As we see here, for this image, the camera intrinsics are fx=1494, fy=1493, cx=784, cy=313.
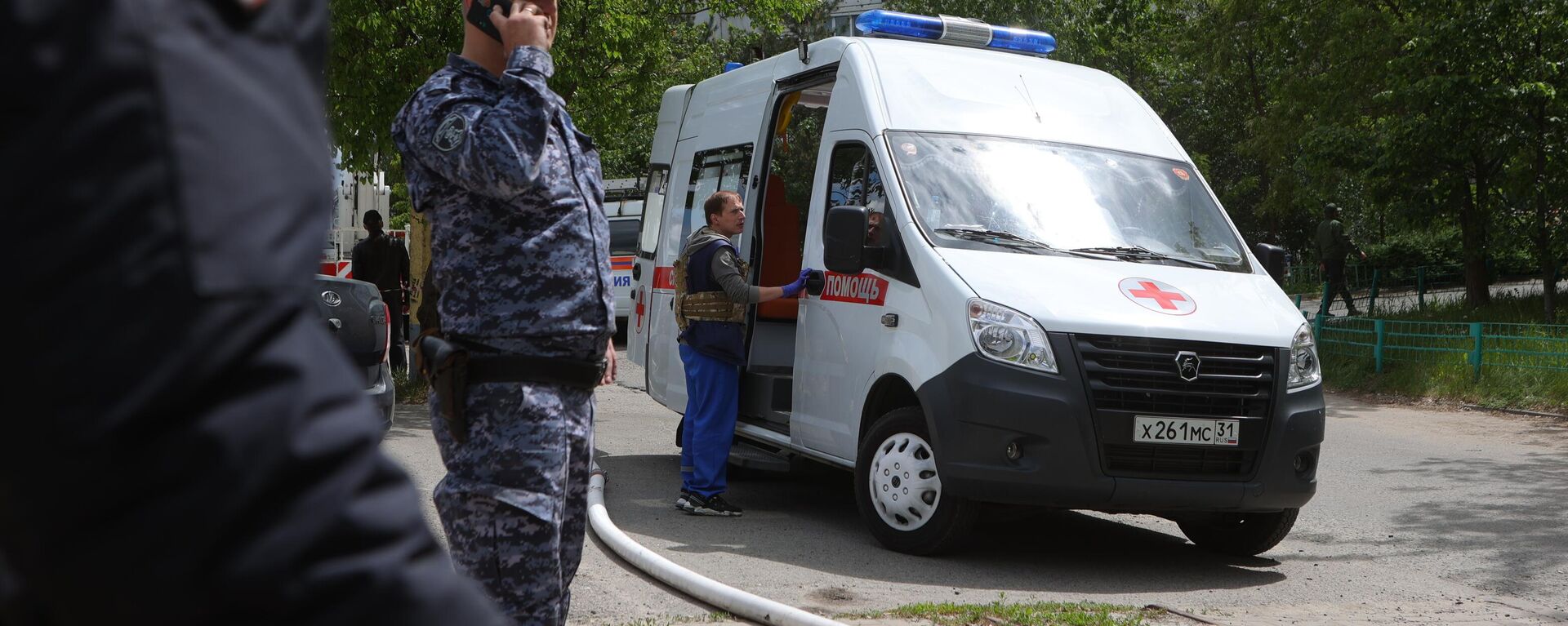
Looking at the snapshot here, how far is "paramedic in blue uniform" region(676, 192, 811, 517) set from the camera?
7.93 metres

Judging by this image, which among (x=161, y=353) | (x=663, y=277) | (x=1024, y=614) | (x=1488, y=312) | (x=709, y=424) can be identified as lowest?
(x=1024, y=614)

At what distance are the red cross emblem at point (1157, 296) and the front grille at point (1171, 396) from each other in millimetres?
195

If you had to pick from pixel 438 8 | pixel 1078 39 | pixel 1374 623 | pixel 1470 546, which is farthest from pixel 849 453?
pixel 1078 39

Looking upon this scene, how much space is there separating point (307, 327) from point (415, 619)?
0.21 m

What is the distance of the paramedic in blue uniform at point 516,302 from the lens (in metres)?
3.12

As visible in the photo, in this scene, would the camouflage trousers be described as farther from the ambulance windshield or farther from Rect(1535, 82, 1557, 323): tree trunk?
Rect(1535, 82, 1557, 323): tree trunk

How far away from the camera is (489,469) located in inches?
123

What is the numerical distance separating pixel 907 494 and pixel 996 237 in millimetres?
1277

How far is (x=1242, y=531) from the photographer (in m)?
7.22

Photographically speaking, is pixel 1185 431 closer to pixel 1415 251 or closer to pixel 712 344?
pixel 712 344

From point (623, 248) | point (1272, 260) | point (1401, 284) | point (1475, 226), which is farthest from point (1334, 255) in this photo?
point (1272, 260)

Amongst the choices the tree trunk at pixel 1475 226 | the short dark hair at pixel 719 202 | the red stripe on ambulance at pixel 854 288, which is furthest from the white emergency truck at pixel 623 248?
the red stripe on ambulance at pixel 854 288

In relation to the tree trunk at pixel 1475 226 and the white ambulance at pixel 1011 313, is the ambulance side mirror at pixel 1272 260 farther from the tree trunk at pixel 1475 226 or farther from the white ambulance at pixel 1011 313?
the tree trunk at pixel 1475 226

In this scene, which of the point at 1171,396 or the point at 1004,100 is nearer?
the point at 1171,396
